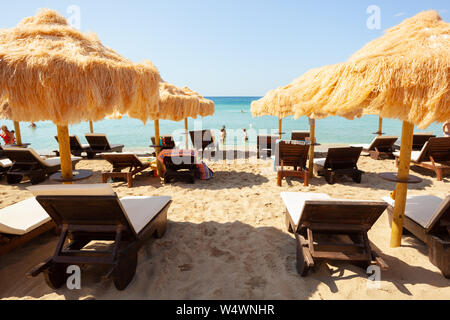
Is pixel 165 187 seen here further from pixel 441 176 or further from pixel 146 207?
pixel 441 176

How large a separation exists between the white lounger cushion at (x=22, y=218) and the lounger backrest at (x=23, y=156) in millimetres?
3000

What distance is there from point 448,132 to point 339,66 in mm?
8311

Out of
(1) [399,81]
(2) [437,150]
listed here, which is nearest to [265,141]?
(2) [437,150]

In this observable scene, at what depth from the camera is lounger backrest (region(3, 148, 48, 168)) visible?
225 inches

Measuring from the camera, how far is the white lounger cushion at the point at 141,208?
2830mm

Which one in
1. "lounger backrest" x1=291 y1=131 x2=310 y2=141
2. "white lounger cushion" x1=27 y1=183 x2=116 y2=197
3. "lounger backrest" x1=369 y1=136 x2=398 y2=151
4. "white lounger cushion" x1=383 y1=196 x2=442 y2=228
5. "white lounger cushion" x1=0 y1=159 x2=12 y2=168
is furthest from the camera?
"lounger backrest" x1=291 y1=131 x2=310 y2=141

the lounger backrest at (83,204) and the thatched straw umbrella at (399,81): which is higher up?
the thatched straw umbrella at (399,81)

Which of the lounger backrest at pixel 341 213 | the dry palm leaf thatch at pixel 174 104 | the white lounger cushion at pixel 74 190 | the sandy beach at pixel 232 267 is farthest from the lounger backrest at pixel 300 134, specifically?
the white lounger cushion at pixel 74 190

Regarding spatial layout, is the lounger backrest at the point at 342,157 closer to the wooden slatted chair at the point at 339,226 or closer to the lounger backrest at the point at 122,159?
the wooden slatted chair at the point at 339,226

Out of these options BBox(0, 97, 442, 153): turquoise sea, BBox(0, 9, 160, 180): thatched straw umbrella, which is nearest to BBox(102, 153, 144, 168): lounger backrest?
BBox(0, 9, 160, 180): thatched straw umbrella

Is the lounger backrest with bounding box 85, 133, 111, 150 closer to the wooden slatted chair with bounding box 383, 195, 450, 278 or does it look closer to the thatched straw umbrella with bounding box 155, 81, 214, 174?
the thatched straw umbrella with bounding box 155, 81, 214, 174

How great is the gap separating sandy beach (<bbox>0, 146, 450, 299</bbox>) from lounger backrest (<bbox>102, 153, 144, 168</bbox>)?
2.04 meters
